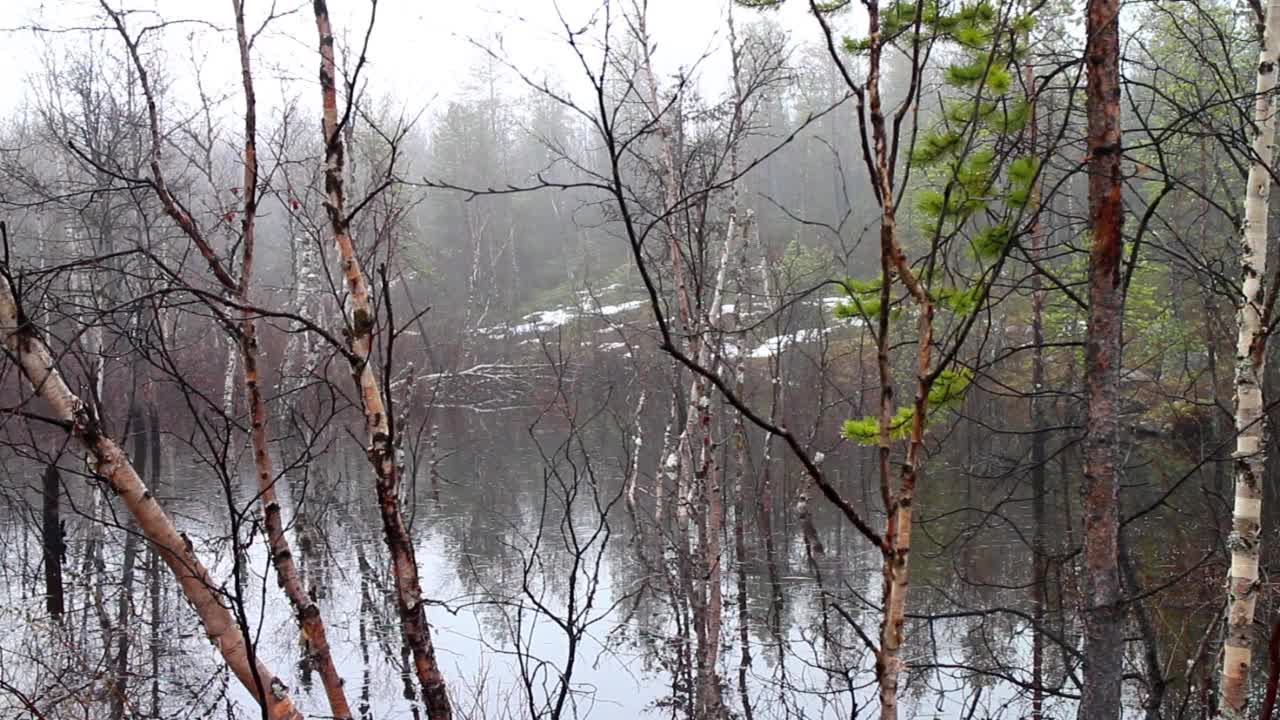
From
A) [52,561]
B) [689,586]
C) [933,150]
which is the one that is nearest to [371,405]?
[933,150]

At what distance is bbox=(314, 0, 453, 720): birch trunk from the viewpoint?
329cm

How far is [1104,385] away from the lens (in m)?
3.53

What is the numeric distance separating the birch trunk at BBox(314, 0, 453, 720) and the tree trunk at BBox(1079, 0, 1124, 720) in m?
2.47

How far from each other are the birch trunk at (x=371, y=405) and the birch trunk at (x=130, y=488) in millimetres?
529

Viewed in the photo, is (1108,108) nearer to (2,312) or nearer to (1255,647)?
(2,312)

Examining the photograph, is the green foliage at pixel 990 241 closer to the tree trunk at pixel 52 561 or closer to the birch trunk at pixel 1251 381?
the birch trunk at pixel 1251 381

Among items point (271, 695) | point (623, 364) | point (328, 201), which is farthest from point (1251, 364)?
point (623, 364)

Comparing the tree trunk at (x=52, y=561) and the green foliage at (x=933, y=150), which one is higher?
the tree trunk at (x=52, y=561)

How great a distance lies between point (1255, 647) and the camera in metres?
7.83

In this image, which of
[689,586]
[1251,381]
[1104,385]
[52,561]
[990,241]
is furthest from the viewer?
[52,561]

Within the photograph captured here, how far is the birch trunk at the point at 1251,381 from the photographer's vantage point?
13.5 feet

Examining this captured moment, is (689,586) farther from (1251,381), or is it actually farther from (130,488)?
(130,488)

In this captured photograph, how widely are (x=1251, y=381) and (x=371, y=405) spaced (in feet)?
13.0

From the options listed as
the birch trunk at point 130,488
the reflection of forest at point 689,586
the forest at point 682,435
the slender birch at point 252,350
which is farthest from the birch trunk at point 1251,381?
the birch trunk at point 130,488
